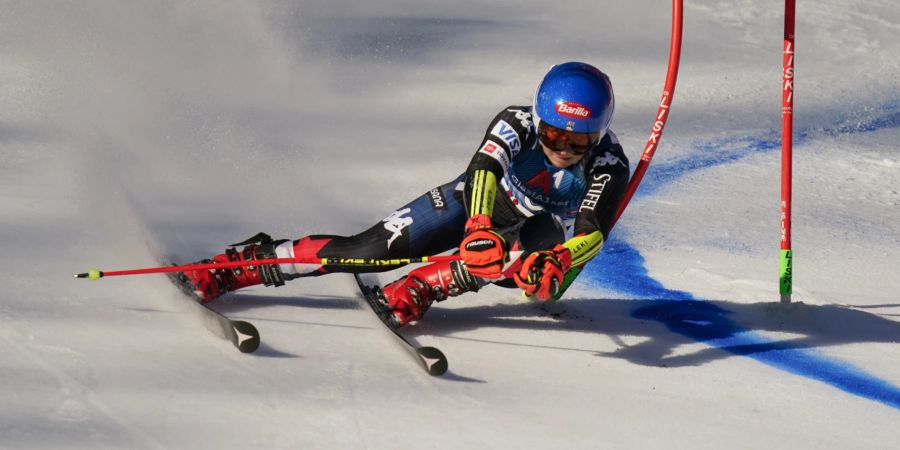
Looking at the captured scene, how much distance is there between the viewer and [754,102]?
31.1 feet

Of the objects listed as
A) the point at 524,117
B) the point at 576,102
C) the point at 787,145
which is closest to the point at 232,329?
the point at 524,117

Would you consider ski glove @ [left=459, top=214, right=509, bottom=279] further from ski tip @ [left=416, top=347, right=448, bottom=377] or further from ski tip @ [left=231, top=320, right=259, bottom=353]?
ski tip @ [left=231, top=320, right=259, bottom=353]

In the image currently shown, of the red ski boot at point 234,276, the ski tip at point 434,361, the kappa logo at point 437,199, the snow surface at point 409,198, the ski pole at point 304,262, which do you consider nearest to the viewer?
the snow surface at point 409,198

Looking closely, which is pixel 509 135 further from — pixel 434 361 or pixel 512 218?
pixel 434 361

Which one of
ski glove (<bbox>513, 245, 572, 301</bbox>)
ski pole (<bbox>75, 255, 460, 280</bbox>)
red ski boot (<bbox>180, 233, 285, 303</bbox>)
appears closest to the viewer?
ski glove (<bbox>513, 245, 572, 301</bbox>)

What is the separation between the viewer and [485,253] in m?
4.86

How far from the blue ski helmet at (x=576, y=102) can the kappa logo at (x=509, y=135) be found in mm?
148

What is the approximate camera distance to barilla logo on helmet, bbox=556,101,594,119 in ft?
16.3

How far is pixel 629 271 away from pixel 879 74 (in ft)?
15.7

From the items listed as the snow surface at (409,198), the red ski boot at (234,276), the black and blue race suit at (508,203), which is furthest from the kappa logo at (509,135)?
the red ski boot at (234,276)

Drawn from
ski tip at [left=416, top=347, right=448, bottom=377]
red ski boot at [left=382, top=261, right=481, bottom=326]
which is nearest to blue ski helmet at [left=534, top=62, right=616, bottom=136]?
red ski boot at [left=382, top=261, right=481, bottom=326]

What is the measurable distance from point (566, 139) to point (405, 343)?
3.33 ft

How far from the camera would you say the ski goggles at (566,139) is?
506 cm

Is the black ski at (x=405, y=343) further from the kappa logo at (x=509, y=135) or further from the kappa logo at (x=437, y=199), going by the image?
the kappa logo at (x=509, y=135)
